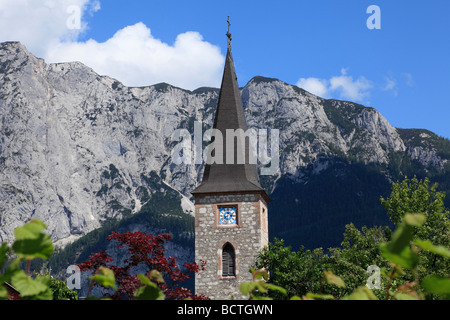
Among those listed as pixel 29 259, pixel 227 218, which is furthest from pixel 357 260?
pixel 29 259

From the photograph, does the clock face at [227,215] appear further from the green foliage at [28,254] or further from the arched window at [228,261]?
the green foliage at [28,254]

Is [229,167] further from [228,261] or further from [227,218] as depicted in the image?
[228,261]

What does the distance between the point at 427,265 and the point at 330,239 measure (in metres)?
175

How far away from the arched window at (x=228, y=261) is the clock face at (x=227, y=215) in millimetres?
1144

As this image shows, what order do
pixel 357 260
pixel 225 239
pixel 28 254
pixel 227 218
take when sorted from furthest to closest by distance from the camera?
1. pixel 227 218
2. pixel 357 260
3. pixel 225 239
4. pixel 28 254

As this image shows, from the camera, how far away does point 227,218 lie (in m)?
30.1

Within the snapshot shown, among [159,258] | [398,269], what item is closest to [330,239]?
[159,258]

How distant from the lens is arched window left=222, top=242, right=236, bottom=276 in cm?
2878

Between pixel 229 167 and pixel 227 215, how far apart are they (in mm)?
2885

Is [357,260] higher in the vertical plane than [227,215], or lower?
lower

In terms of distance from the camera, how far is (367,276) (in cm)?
2508

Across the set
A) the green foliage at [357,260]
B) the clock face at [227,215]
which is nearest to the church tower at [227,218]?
the clock face at [227,215]
